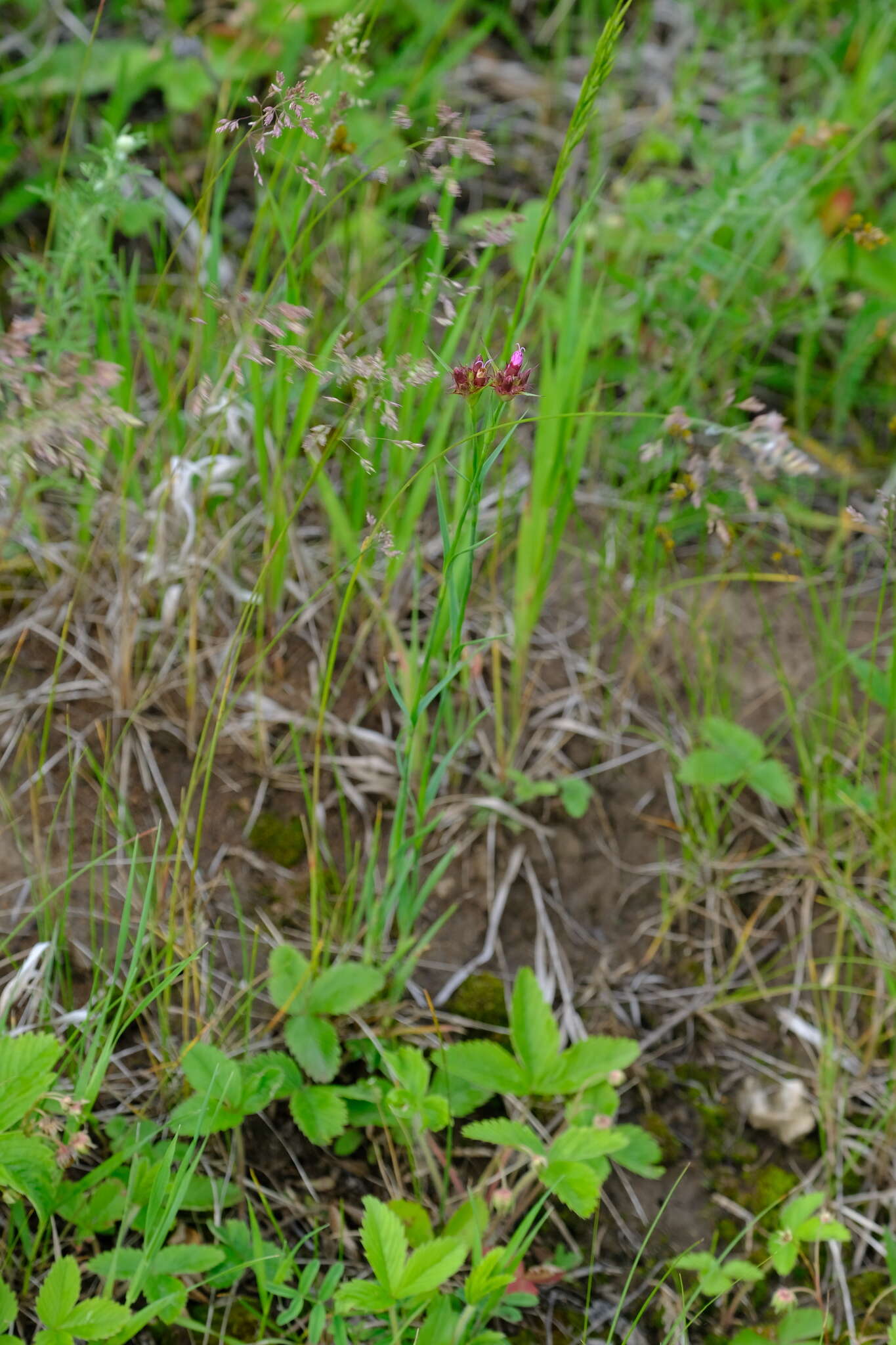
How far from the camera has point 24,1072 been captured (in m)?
1.28

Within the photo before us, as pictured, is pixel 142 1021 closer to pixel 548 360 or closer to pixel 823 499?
pixel 548 360

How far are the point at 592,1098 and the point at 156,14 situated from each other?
278 cm

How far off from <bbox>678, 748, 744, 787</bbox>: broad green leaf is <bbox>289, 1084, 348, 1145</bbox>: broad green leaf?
2.47 feet

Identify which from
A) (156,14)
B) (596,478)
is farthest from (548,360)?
(156,14)

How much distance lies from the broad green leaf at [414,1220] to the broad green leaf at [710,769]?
776 millimetres

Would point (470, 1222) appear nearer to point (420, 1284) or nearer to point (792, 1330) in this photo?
point (420, 1284)

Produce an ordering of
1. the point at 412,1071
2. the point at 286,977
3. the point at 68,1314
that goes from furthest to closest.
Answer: the point at 286,977 → the point at 412,1071 → the point at 68,1314

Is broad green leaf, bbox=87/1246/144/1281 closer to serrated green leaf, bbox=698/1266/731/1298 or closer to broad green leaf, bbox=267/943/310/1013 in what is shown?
broad green leaf, bbox=267/943/310/1013

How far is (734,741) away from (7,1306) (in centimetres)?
129

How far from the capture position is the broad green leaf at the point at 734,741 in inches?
73.9

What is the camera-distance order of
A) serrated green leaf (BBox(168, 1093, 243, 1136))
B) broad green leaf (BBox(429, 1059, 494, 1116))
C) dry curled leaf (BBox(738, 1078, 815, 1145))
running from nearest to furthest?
serrated green leaf (BBox(168, 1093, 243, 1136)), broad green leaf (BBox(429, 1059, 494, 1116)), dry curled leaf (BBox(738, 1078, 815, 1145))

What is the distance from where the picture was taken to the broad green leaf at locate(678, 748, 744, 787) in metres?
1.85

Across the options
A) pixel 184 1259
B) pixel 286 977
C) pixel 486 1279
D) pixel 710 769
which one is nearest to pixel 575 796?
pixel 710 769

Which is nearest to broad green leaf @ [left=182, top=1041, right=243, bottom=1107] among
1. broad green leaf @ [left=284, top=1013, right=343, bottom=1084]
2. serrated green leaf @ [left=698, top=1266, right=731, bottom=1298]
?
broad green leaf @ [left=284, top=1013, right=343, bottom=1084]
